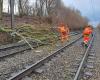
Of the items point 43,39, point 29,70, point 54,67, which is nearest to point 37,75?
point 29,70

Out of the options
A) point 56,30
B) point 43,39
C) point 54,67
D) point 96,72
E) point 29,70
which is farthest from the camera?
point 56,30

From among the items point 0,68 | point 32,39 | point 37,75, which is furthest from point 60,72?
point 32,39

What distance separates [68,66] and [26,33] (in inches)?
510

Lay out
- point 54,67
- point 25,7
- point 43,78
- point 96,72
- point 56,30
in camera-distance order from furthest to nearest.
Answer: point 25,7 < point 56,30 < point 54,67 < point 96,72 < point 43,78

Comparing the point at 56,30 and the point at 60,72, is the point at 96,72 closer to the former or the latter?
the point at 60,72

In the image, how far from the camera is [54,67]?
10.2 meters

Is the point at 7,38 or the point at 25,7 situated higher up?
the point at 25,7

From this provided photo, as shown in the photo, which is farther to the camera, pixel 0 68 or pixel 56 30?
pixel 56 30

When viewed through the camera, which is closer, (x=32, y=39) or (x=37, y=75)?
(x=37, y=75)

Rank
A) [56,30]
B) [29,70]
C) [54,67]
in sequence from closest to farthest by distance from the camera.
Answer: [29,70] < [54,67] < [56,30]

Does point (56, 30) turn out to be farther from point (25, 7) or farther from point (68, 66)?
point (25, 7)

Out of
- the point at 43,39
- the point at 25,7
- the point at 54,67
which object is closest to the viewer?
the point at 54,67

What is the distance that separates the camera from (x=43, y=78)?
26.9 feet

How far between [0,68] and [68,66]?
106 inches
